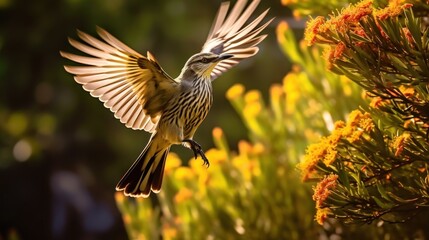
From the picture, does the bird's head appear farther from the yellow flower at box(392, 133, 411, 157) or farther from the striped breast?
the yellow flower at box(392, 133, 411, 157)

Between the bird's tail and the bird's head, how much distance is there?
1.16 ft

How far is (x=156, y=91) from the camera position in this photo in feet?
14.8

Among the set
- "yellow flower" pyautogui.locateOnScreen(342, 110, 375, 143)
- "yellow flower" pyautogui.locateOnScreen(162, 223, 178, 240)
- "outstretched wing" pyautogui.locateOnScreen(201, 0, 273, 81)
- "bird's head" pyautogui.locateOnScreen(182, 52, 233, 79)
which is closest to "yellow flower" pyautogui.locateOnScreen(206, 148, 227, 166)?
"yellow flower" pyautogui.locateOnScreen(162, 223, 178, 240)

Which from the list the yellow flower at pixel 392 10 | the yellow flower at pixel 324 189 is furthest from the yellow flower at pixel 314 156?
the yellow flower at pixel 392 10

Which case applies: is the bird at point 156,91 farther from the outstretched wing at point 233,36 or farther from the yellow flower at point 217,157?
the yellow flower at point 217,157

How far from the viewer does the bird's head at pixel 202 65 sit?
445cm

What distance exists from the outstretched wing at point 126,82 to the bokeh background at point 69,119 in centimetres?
533

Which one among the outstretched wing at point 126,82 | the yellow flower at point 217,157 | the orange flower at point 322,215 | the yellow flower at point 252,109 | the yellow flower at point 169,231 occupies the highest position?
the outstretched wing at point 126,82

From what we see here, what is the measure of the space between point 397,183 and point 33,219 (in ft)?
25.2

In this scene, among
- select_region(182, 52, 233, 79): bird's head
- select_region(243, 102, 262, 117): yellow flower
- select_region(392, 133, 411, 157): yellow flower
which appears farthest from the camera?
select_region(243, 102, 262, 117): yellow flower

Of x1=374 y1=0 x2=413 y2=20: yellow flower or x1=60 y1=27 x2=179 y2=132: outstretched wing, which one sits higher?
x1=60 y1=27 x2=179 y2=132: outstretched wing

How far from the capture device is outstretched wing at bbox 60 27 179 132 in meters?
4.21

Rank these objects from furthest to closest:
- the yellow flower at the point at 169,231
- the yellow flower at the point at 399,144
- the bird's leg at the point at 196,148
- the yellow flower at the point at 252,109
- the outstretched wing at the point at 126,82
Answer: the yellow flower at the point at 252,109 → the yellow flower at the point at 169,231 → the bird's leg at the point at 196,148 → the outstretched wing at the point at 126,82 → the yellow flower at the point at 399,144

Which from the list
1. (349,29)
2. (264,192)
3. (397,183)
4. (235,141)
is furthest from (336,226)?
(235,141)
